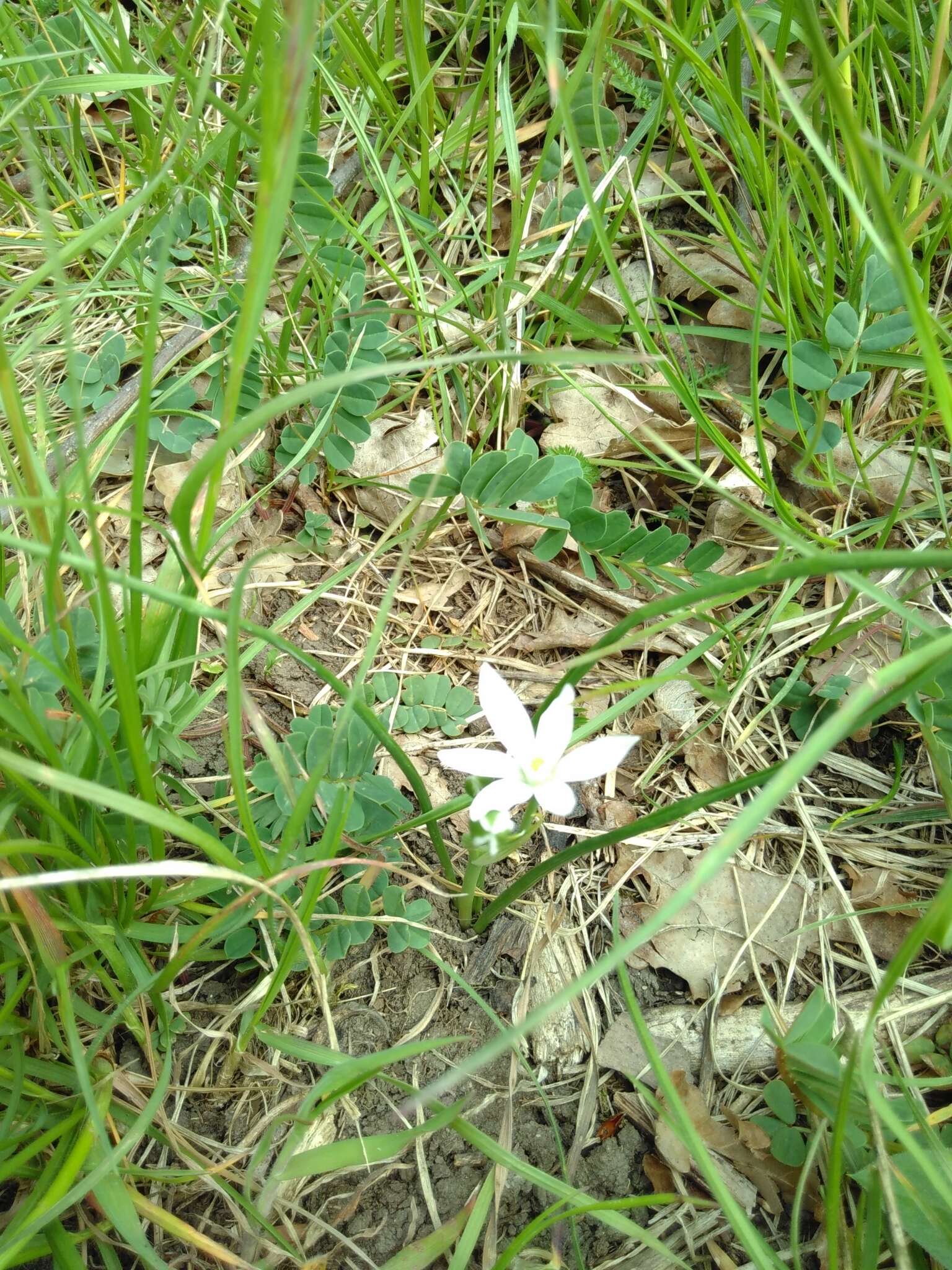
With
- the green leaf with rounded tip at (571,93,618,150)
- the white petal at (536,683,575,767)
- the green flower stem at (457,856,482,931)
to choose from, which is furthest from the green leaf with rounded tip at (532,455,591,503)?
the green leaf with rounded tip at (571,93,618,150)

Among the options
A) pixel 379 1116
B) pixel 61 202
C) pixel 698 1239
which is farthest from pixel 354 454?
pixel 698 1239

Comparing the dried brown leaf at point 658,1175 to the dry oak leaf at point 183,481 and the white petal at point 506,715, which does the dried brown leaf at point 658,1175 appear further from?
the dry oak leaf at point 183,481

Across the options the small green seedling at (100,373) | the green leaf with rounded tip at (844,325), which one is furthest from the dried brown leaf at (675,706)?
the small green seedling at (100,373)

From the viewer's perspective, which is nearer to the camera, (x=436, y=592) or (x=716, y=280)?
(x=436, y=592)

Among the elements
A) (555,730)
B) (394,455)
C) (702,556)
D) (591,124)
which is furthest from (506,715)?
(591,124)

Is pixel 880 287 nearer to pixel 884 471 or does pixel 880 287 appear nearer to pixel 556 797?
pixel 884 471

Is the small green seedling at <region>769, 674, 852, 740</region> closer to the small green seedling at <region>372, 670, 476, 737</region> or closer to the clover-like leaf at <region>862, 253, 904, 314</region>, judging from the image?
the small green seedling at <region>372, 670, 476, 737</region>
